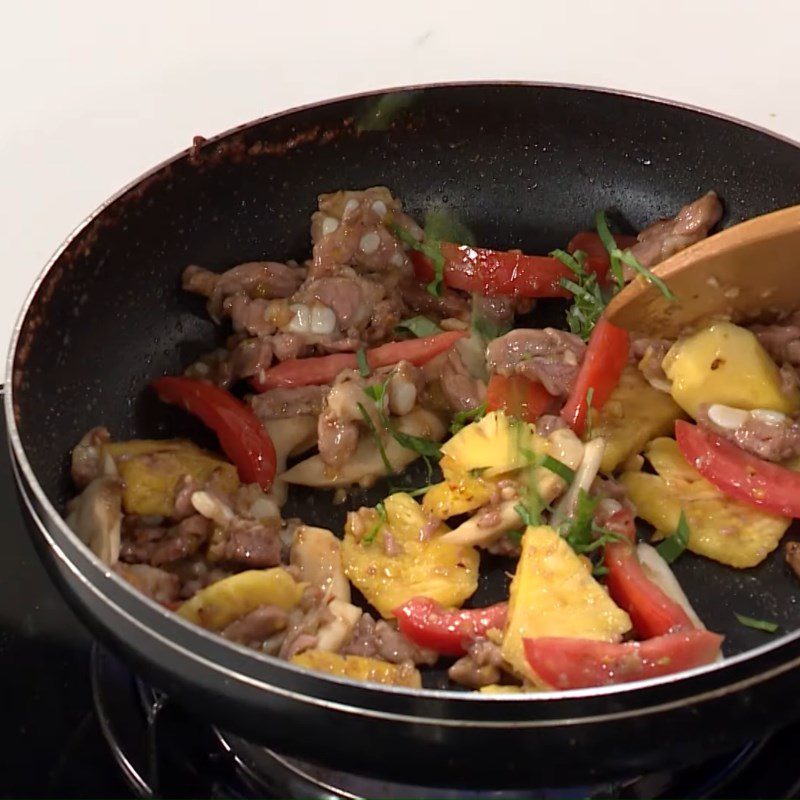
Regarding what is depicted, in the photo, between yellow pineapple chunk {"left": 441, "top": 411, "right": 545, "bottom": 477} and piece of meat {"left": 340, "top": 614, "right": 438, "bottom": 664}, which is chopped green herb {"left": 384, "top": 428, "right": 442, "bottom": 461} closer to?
yellow pineapple chunk {"left": 441, "top": 411, "right": 545, "bottom": 477}

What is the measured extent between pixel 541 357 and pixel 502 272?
0.20 m

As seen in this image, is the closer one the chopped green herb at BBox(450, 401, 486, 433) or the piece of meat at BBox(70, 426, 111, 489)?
the piece of meat at BBox(70, 426, 111, 489)

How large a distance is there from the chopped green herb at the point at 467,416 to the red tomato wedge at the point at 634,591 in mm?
237

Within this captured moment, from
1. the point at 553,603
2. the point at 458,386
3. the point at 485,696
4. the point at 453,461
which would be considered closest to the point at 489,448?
the point at 453,461

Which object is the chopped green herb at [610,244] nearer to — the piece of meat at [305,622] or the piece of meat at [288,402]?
the piece of meat at [288,402]

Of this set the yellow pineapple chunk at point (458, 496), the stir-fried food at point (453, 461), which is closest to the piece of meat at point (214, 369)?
the stir-fried food at point (453, 461)

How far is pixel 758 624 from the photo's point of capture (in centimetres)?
130

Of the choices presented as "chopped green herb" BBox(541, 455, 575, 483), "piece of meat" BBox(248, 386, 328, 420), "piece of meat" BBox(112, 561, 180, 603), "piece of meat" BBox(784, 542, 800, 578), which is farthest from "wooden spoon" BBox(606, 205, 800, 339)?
"piece of meat" BBox(112, 561, 180, 603)

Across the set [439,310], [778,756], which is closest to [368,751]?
[778,756]

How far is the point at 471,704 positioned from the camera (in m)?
0.86

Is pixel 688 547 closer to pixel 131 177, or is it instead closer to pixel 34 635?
pixel 34 635

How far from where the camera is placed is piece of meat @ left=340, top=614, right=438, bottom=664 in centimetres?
122

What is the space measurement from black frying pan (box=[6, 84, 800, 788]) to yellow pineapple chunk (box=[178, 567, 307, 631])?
0.60 feet

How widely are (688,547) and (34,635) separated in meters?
0.83
